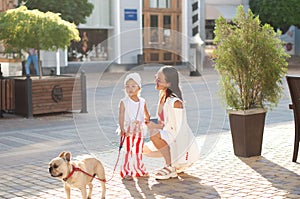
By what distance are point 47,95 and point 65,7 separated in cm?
1027

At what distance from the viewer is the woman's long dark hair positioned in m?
6.61

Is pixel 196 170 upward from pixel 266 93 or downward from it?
downward

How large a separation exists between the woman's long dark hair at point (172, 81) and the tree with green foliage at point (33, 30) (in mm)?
6054

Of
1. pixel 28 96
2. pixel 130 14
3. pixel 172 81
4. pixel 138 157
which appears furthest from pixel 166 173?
pixel 130 14

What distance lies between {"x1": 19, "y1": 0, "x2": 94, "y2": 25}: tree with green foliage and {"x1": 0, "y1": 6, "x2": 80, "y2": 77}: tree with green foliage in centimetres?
923

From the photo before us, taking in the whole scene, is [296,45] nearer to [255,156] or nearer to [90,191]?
[255,156]

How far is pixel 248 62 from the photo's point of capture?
24.9 ft

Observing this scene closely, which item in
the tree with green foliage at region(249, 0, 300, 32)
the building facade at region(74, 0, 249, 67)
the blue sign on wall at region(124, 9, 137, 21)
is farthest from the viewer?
the tree with green foliage at region(249, 0, 300, 32)

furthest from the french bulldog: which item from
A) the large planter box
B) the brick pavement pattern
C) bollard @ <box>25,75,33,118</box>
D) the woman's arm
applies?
bollard @ <box>25,75,33,118</box>

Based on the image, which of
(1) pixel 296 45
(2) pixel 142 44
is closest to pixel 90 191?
(2) pixel 142 44

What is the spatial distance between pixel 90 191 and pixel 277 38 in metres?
3.40

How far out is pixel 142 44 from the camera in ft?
25.7

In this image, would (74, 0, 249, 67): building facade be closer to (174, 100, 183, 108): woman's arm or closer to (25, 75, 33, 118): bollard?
(25, 75, 33, 118): bollard

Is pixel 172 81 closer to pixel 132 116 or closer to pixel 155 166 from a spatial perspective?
pixel 132 116
